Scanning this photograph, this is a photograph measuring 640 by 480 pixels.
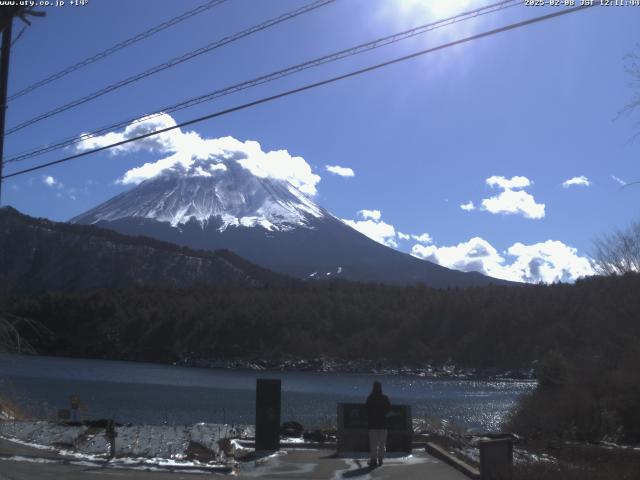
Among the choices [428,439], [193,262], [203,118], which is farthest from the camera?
[193,262]

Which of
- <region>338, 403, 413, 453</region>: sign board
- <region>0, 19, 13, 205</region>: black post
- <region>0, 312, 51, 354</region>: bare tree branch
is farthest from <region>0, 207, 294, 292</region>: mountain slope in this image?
<region>338, 403, 413, 453</region>: sign board

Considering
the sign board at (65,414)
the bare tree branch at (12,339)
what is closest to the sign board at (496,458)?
the sign board at (65,414)

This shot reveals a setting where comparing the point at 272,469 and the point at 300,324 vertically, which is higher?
the point at 300,324

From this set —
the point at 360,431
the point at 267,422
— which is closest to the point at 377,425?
the point at 360,431

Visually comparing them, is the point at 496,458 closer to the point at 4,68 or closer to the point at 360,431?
the point at 360,431

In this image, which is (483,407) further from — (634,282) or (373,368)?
(373,368)

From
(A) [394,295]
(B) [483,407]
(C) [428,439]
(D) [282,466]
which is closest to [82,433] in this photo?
(D) [282,466]
